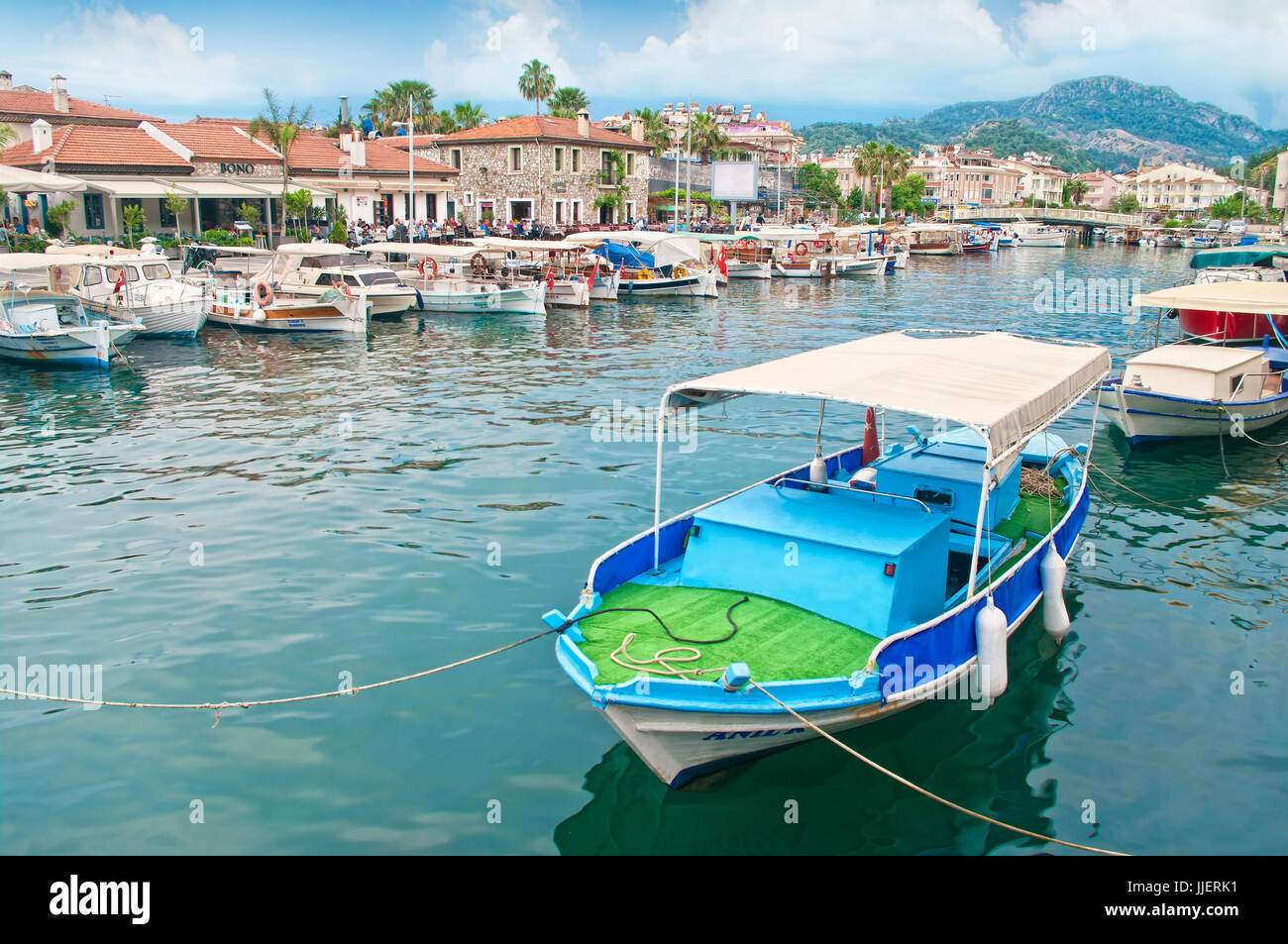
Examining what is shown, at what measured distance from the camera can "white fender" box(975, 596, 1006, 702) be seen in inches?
338

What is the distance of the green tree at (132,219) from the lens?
44.6 m

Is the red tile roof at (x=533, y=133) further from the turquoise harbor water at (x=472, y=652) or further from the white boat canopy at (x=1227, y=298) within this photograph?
the white boat canopy at (x=1227, y=298)

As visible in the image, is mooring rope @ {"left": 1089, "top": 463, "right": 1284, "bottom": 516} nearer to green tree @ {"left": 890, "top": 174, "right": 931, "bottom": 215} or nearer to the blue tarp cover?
the blue tarp cover

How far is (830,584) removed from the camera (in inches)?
348

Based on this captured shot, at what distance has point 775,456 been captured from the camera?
18719mm

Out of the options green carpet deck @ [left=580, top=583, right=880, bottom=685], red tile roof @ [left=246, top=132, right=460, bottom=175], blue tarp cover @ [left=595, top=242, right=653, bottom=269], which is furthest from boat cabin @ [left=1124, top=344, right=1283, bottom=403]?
red tile roof @ [left=246, top=132, right=460, bottom=175]

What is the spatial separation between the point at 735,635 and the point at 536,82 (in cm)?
9375

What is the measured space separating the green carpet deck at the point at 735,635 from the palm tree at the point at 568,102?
293ft

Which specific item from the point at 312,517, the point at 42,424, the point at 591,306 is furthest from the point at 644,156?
the point at 312,517

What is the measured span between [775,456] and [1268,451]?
10208 mm

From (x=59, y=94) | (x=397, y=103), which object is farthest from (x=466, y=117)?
(x=59, y=94)

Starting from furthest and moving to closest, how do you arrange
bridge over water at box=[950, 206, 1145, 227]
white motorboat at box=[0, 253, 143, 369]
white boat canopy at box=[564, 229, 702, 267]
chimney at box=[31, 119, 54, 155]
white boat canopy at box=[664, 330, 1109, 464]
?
bridge over water at box=[950, 206, 1145, 227] < chimney at box=[31, 119, 54, 155] < white boat canopy at box=[564, 229, 702, 267] < white motorboat at box=[0, 253, 143, 369] < white boat canopy at box=[664, 330, 1109, 464]

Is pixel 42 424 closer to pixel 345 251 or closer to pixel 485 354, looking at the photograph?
pixel 485 354

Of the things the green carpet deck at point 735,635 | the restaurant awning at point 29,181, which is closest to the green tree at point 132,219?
the restaurant awning at point 29,181
